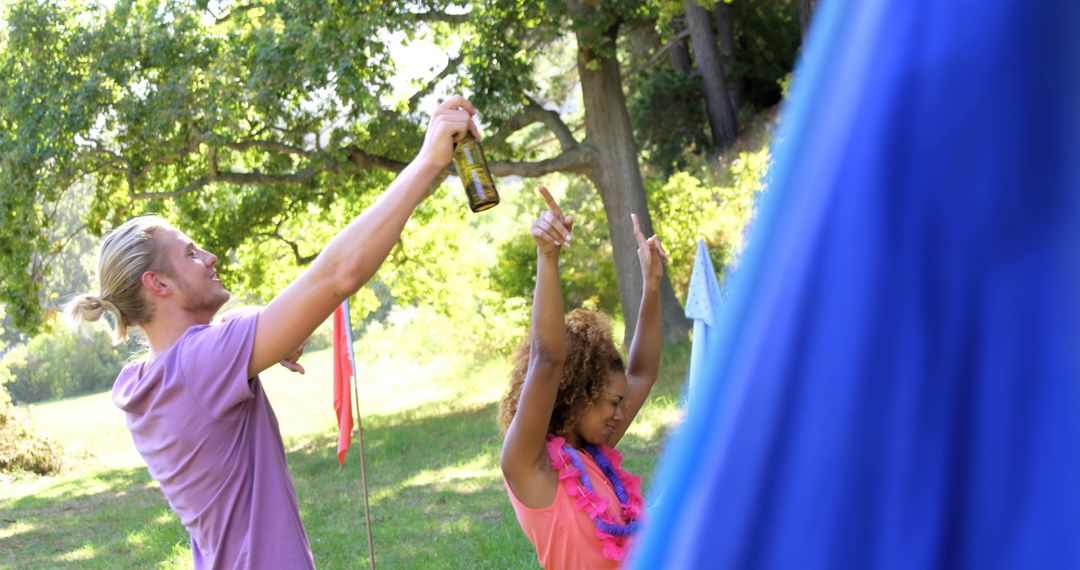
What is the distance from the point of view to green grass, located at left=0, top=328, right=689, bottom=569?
8570 millimetres

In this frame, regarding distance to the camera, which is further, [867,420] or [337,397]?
[337,397]

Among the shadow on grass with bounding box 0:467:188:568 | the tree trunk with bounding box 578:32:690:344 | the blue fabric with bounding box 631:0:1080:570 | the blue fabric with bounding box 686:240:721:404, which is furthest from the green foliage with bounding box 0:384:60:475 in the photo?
the blue fabric with bounding box 631:0:1080:570

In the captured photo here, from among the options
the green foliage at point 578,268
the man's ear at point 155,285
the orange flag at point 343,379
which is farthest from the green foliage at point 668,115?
the man's ear at point 155,285

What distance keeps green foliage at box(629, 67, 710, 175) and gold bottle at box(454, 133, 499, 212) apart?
21.0 m

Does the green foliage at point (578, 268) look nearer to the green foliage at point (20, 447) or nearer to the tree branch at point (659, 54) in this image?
the tree branch at point (659, 54)

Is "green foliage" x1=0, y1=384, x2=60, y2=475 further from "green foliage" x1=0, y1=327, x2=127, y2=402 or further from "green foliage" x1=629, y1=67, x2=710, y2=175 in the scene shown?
"green foliage" x1=0, y1=327, x2=127, y2=402

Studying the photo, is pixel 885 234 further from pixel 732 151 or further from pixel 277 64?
pixel 732 151

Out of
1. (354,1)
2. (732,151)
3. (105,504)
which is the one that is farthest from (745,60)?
(105,504)

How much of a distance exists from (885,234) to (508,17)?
1364cm

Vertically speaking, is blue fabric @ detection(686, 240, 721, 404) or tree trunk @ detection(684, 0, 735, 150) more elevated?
blue fabric @ detection(686, 240, 721, 404)

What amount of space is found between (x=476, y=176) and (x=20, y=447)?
1520 cm

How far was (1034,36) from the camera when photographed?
0.53 metres

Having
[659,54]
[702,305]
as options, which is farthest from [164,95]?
[659,54]

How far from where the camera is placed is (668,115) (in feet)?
78.8
